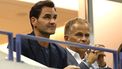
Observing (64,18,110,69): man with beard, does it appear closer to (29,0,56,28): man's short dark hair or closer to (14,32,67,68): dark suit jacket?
(14,32,67,68): dark suit jacket

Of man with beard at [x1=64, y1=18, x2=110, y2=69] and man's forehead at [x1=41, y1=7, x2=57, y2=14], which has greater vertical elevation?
man's forehead at [x1=41, y1=7, x2=57, y2=14]

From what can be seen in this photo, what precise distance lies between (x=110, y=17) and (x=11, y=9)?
→ 1.60m

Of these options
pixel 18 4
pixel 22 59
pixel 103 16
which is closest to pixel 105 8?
pixel 103 16

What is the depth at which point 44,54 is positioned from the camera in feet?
6.69

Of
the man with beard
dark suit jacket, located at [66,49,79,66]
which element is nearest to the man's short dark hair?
the man with beard

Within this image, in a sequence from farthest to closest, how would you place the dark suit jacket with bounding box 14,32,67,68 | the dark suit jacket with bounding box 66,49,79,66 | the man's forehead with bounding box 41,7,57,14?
the man's forehead with bounding box 41,7,57,14, the dark suit jacket with bounding box 66,49,79,66, the dark suit jacket with bounding box 14,32,67,68

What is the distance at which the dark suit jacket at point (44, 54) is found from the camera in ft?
6.63

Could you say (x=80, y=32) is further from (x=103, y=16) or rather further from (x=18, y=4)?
(x=18, y=4)

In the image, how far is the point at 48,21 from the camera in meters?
2.21

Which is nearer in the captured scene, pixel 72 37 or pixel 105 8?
pixel 72 37

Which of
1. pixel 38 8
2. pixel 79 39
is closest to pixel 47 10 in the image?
pixel 38 8

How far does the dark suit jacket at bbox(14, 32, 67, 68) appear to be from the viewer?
202cm

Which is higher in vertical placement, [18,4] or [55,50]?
[18,4]

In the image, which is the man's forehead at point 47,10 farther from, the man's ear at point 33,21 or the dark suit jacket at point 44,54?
the dark suit jacket at point 44,54
